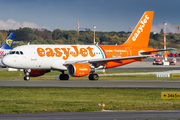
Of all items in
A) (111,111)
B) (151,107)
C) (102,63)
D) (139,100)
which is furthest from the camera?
(102,63)

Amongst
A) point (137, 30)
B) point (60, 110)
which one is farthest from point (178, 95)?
point (137, 30)

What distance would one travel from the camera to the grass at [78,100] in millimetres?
21891

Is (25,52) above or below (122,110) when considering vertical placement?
above

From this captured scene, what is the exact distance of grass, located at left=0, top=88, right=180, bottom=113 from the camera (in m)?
21.9

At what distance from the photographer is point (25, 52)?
4478 centimetres

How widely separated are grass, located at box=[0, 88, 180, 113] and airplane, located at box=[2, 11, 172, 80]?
36.2ft

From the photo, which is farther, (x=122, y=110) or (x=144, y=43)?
(x=144, y=43)

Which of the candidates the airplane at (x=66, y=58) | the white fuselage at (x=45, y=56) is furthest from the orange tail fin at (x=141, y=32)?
the white fuselage at (x=45, y=56)

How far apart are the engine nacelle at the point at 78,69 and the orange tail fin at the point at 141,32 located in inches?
564

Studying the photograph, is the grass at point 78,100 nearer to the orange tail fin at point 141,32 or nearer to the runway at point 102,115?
the runway at point 102,115

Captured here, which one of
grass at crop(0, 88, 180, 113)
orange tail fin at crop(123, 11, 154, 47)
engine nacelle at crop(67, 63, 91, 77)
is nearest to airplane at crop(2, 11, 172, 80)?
engine nacelle at crop(67, 63, 91, 77)

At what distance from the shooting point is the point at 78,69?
42969 mm

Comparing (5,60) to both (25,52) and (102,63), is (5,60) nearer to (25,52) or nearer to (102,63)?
(25,52)

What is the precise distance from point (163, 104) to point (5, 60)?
25.3 metres
